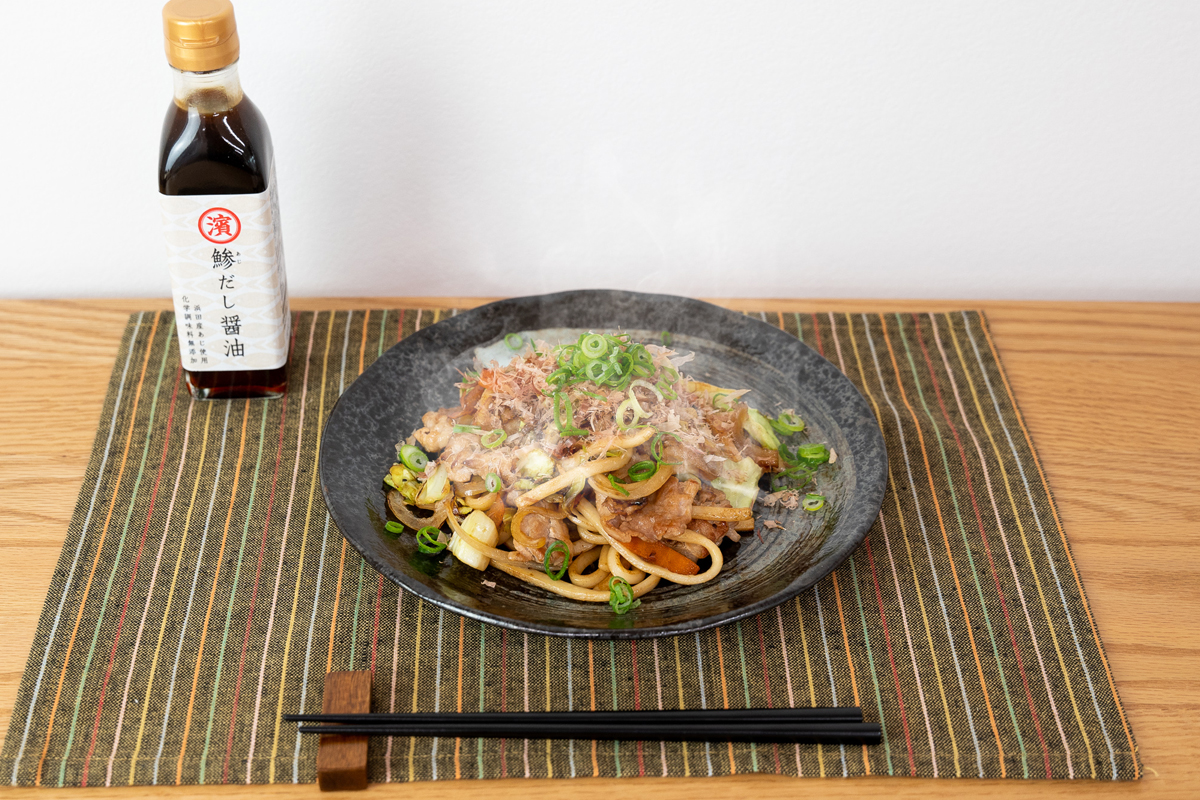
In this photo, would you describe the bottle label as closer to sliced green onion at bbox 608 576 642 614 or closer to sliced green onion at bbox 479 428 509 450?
sliced green onion at bbox 479 428 509 450

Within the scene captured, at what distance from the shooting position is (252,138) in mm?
1774

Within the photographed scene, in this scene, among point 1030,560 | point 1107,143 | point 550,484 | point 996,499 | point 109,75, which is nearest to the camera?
point 550,484

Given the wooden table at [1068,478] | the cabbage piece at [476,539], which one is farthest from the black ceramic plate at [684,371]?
the wooden table at [1068,478]

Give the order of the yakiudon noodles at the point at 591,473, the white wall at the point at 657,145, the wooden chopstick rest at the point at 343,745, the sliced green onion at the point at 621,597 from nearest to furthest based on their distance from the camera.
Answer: the wooden chopstick rest at the point at 343,745 → the sliced green onion at the point at 621,597 → the yakiudon noodles at the point at 591,473 → the white wall at the point at 657,145

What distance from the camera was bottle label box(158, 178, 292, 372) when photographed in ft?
5.97

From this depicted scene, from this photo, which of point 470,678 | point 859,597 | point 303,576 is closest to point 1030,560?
point 859,597

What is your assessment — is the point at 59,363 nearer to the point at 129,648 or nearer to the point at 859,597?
the point at 129,648

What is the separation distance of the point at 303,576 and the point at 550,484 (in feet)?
1.56

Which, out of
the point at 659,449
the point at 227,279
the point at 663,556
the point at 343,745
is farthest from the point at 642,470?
the point at 227,279

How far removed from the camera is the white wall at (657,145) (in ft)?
7.04

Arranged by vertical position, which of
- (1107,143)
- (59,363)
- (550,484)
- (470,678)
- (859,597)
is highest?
(1107,143)

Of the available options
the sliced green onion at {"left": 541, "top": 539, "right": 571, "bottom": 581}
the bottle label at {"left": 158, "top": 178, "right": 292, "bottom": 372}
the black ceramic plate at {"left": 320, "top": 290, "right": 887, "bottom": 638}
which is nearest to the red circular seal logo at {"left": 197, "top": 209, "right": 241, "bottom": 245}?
the bottle label at {"left": 158, "top": 178, "right": 292, "bottom": 372}

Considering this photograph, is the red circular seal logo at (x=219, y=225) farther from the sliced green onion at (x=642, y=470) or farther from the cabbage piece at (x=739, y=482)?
the cabbage piece at (x=739, y=482)

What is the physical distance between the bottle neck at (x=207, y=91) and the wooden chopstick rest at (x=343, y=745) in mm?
1019
